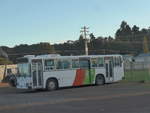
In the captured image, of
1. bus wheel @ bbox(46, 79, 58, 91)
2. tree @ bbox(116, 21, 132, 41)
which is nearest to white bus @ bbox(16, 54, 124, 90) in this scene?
bus wheel @ bbox(46, 79, 58, 91)

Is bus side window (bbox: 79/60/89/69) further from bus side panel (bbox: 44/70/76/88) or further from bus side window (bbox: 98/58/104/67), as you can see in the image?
bus side window (bbox: 98/58/104/67)

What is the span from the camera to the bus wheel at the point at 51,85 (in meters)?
30.6

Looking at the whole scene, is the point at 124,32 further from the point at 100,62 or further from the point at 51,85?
the point at 51,85

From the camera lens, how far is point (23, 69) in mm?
30594

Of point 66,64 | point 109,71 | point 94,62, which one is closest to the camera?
point 66,64

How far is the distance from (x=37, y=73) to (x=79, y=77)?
Answer: 3884 mm

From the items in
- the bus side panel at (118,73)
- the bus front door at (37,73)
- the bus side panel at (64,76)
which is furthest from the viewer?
the bus side panel at (118,73)

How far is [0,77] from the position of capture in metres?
49.5

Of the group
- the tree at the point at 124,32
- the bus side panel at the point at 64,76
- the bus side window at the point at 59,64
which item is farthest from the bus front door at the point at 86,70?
the tree at the point at 124,32

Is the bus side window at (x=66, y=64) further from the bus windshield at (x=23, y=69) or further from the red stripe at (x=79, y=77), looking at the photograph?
the bus windshield at (x=23, y=69)

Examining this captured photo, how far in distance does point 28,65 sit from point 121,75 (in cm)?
884

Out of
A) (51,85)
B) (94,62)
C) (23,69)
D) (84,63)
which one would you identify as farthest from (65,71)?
(23,69)

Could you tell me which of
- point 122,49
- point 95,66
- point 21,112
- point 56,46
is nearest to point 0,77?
point 95,66

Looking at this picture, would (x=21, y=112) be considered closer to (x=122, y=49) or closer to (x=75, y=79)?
(x=75, y=79)
